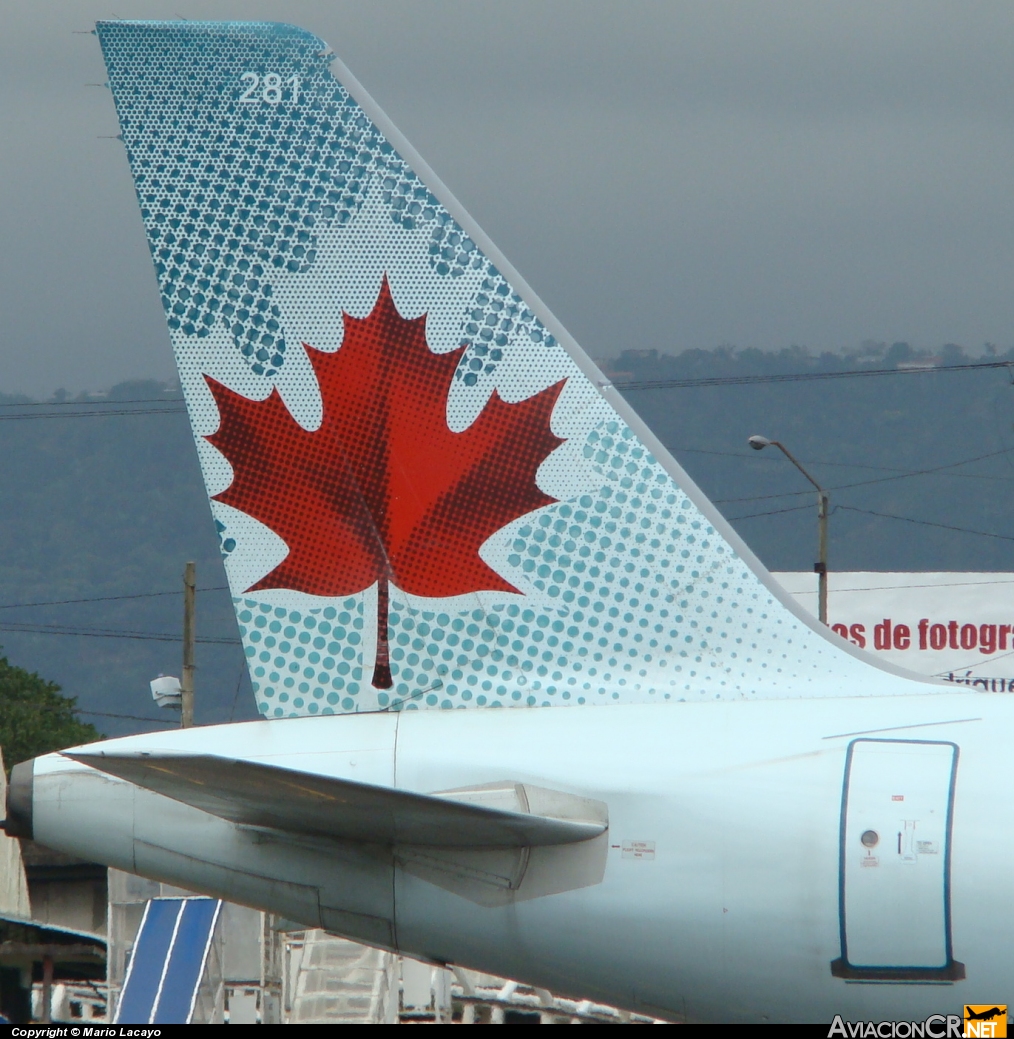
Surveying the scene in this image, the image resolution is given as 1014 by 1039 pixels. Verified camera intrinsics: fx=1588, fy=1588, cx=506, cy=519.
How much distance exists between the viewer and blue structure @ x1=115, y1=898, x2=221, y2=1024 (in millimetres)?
19703

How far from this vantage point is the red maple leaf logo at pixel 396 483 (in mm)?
9820

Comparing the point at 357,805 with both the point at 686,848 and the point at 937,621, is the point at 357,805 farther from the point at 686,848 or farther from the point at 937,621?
the point at 937,621

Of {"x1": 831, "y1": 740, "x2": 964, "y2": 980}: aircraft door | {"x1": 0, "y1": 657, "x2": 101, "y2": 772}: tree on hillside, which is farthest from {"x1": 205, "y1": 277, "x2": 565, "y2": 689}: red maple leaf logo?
{"x1": 0, "y1": 657, "x2": 101, "y2": 772}: tree on hillside

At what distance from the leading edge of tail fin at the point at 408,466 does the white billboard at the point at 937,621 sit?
Result: 4435cm

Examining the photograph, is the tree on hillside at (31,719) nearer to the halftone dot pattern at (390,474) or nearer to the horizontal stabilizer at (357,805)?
the halftone dot pattern at (390,474)

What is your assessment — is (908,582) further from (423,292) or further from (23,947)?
(423,292)

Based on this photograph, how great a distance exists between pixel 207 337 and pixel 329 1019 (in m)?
14.2

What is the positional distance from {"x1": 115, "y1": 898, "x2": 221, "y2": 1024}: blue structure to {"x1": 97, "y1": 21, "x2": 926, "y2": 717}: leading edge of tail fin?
1139 cm

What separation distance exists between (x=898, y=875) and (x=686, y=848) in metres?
1.16

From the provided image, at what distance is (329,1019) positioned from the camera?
21.8 meters

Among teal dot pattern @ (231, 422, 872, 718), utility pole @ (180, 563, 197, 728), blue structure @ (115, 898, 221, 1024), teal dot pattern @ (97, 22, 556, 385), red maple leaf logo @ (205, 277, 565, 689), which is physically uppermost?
utility pole @ (180, 563, 197, 728)

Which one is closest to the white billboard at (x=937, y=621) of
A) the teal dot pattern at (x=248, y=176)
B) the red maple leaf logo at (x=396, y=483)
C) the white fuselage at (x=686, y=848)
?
the red maple leaf logo at (x=396, y=483)

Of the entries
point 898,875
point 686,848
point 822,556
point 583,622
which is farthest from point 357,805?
point 822,556

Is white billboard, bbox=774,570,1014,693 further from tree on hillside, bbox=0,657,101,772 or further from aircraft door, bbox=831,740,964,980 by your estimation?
aircraft door, bbox=831,740,964,980
